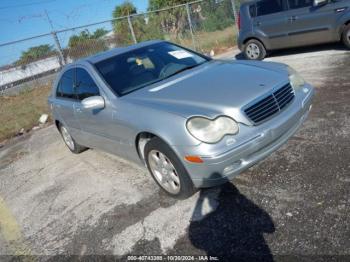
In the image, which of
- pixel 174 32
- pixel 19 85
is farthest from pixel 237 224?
pixel 19 85

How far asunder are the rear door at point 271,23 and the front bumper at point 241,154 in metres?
6.44

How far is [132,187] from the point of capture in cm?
459

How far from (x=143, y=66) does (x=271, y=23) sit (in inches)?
236

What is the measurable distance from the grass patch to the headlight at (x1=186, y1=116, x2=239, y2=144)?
749cm

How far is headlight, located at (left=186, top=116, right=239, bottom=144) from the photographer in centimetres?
336

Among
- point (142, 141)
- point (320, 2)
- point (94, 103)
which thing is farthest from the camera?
point (320, 2)

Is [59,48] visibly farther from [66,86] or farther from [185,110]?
[185,110]

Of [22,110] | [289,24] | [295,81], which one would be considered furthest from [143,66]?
[22,110]

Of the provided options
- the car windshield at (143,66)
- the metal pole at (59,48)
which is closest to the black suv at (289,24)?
the car windshield at (143,66)

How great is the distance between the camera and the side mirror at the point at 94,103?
433cm

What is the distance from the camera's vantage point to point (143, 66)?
4.82m

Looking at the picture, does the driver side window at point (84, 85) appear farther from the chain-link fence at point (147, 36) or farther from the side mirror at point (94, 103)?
the chain-link fence at point (147, 36)

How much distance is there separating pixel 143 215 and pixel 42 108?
8.67m

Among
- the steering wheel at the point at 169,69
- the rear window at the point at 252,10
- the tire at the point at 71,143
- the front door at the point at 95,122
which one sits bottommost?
the tire at the point at 71,143
